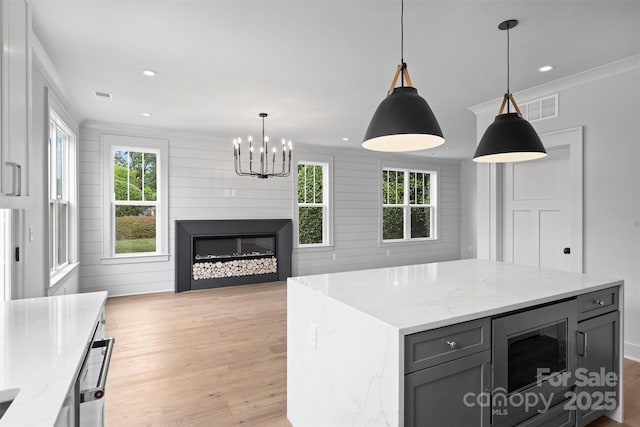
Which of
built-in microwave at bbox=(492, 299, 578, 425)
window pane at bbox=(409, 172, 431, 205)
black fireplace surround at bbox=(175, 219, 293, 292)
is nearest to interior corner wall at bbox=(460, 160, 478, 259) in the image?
window pane at bbox=(409, 172, 431, 205)

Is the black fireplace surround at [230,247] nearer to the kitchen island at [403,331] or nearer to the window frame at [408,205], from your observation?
the window frame at [408,205]

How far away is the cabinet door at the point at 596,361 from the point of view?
1.97m

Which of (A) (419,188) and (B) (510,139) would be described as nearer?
(B) (510,139)

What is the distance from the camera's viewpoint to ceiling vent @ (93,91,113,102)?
3851mm

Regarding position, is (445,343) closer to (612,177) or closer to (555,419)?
(555,419)

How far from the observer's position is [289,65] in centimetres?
314

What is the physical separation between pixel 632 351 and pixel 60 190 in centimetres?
633

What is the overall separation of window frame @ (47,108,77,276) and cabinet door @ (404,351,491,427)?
396cm

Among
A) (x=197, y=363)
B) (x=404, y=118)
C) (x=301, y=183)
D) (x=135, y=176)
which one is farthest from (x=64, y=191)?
(x=404, y=118)

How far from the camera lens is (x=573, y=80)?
3445mm

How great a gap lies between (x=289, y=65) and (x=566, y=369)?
119 inches

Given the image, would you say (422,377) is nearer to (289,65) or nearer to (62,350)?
(62,350)

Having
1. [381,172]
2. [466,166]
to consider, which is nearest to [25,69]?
[381,172]

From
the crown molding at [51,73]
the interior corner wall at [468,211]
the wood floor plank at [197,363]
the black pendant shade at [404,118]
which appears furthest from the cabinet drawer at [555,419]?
the interior corner wall at [468,211]
